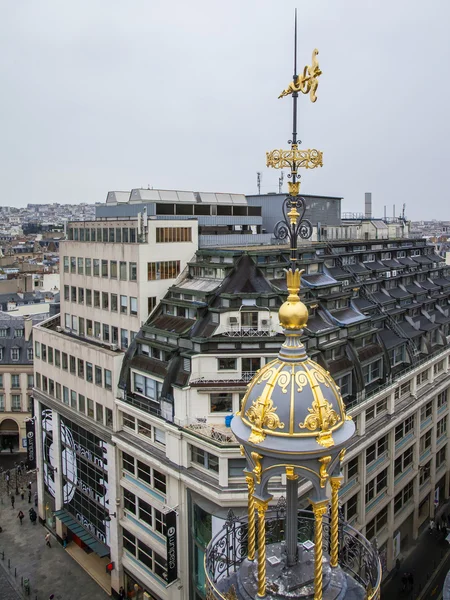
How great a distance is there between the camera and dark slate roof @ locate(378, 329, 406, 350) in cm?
6353

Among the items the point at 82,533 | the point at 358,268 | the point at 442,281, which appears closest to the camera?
the point at 82,533

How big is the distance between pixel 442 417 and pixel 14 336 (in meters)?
65.3

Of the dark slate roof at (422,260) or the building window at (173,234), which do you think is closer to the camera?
the building window at (173,234)

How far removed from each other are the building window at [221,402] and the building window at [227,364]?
91.2 inches

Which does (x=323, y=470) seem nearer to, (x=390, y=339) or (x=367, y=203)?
(x=390, y=339)

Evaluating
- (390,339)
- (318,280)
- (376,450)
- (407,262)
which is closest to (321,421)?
(376,450)

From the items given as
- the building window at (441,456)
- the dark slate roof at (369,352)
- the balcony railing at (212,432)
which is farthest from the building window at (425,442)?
the balcony railing at (212,432)

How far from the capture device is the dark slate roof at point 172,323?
52.8 meters

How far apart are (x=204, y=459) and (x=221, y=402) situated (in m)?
4.84

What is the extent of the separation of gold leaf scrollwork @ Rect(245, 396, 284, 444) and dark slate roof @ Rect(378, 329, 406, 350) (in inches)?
1915

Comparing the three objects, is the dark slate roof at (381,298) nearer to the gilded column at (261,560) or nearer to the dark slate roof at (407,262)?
the dark slate roof at (407,262)

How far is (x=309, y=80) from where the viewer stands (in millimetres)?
18469

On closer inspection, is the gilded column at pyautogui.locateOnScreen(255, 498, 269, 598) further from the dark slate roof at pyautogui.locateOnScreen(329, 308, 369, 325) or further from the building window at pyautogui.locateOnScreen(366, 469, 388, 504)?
the building window at pyautogui.locateOnScreen(366, 469, 388, 504)

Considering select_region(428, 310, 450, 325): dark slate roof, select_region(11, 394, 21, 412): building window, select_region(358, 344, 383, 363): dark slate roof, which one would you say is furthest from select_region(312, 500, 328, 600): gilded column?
select_region(11, 394, 21, 412): building window
